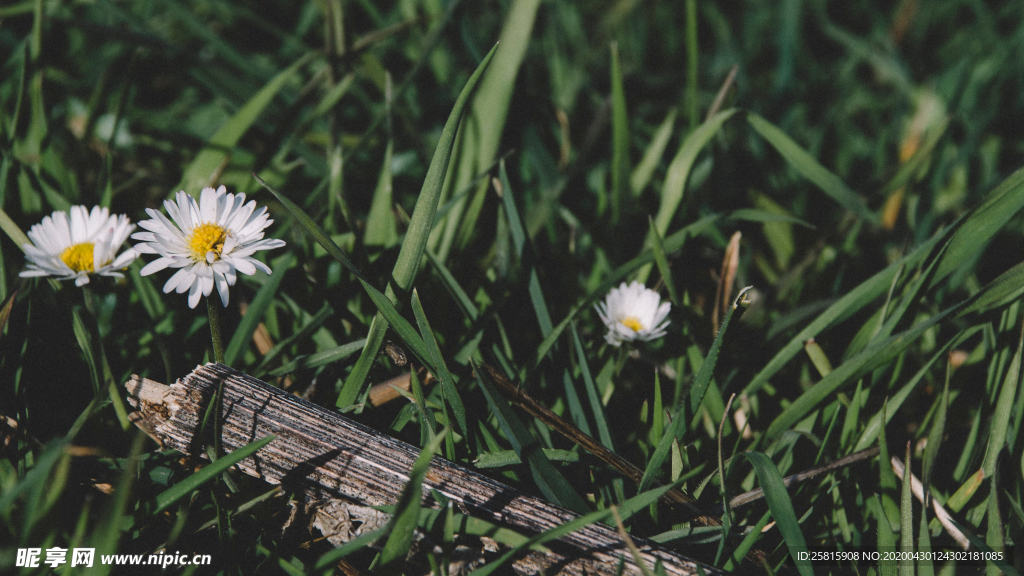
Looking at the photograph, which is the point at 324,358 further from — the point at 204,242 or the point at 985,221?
the point at 985,221

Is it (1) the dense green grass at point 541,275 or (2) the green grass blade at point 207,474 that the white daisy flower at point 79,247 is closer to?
(1) the dense green grass at point 541,275

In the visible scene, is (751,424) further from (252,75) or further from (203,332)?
(252,75)

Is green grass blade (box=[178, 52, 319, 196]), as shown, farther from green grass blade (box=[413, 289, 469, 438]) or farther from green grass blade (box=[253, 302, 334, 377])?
green grass blade (box=[413, 289, 469, 438])

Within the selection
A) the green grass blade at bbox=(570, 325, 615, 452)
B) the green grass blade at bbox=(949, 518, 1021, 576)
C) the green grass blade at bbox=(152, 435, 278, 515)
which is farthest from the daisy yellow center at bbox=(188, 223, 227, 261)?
the green grass blade at bbox=(949, 518, 1021, 576)

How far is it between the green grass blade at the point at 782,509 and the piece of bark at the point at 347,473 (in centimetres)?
10

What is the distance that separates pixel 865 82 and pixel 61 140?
208cm

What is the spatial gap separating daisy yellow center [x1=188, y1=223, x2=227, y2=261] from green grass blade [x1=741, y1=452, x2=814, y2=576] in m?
0.75

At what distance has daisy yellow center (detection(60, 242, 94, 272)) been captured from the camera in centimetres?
76

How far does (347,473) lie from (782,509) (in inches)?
20.8

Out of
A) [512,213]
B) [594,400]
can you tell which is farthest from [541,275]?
[594,400]

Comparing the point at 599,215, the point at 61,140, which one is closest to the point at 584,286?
the point at 599,215

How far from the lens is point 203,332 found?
931 mm

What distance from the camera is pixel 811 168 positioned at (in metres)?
1.06

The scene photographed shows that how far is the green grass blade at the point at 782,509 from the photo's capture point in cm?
67
